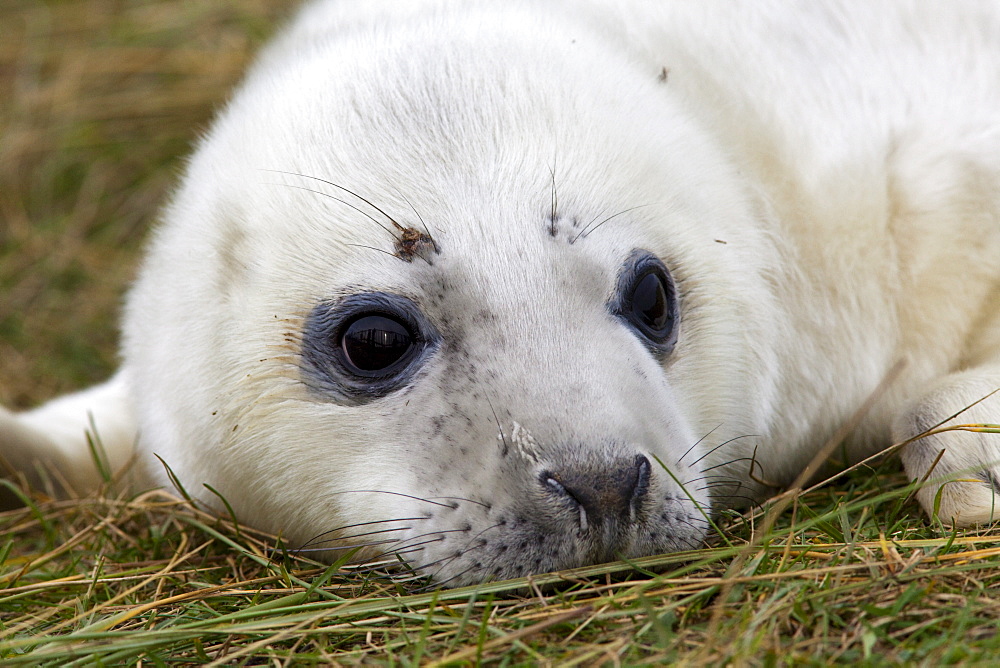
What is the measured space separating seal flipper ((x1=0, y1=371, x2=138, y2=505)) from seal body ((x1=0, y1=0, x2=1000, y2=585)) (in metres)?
0.57

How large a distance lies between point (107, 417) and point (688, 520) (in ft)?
7.50

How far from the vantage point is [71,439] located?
139 inches

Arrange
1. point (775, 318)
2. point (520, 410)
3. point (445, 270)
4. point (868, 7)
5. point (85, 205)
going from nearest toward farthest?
1. point (520, 410)
2. point (445, 270)
3. point (775, 318)
4. point (868, 7)
5. point (85, 205)

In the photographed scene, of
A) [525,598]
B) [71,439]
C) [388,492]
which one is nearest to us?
[525,598]

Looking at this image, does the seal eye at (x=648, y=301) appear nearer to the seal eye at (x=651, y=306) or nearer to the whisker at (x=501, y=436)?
the seal eye at (x=651, y=306)

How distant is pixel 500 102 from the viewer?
2396 mm

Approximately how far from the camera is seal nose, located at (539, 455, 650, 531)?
1.96 m

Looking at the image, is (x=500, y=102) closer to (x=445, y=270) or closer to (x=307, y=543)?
(x=445, y=270)

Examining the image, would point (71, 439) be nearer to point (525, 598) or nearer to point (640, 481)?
point (525, 598)

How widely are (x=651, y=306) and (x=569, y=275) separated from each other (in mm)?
239

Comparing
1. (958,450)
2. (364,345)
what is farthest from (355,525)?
(958,450)

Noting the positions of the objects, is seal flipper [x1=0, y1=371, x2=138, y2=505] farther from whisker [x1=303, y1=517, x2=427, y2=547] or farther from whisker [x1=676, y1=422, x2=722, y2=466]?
whisker [x1=676, y1=422, x2=722, y2=466]

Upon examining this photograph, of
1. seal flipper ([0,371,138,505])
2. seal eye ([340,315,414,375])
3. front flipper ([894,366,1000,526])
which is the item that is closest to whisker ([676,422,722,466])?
front flipper ([894,366,1000,526])

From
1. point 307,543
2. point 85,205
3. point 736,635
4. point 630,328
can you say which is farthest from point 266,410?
point 85,205
